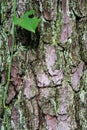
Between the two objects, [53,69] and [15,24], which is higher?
[15,24]

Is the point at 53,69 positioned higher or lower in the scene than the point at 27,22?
lower

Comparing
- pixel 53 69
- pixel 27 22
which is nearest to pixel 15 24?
pixel 27 22

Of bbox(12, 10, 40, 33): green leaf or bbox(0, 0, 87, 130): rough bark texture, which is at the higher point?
bbox(12, 10, 40, 33): green leaf

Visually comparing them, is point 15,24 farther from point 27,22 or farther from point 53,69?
point 53,69

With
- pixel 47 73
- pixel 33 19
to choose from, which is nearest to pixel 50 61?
pixel 47 73

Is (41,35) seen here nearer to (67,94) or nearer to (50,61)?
(50,61)
